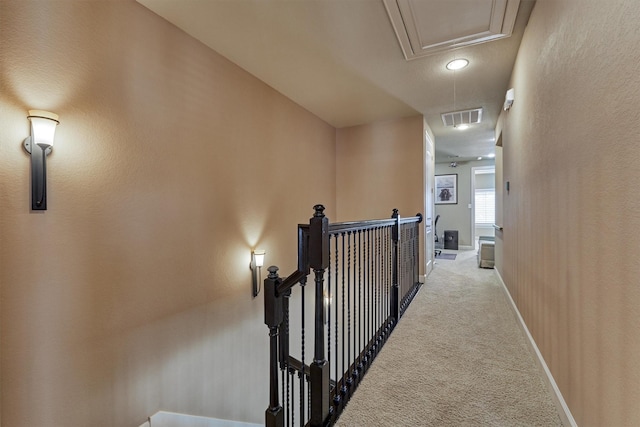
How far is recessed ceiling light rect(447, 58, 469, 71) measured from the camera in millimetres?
2819

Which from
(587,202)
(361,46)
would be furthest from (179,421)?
(361,46)

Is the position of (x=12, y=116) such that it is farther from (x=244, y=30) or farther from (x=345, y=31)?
(x=345, y=31)

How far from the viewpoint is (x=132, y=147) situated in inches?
81.9

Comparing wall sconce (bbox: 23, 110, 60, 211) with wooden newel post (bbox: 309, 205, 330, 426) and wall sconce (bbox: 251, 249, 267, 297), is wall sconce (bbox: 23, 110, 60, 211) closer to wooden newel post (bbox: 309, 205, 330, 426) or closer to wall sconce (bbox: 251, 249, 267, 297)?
wooden newel post (bbox: 309, 205, 330, 426)

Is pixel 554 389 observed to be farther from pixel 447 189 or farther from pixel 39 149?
pixel 447 189

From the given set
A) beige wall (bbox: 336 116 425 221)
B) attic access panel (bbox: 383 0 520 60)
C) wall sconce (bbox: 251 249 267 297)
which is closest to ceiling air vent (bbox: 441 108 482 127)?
beige wall (bbox: 336 116 425 221)

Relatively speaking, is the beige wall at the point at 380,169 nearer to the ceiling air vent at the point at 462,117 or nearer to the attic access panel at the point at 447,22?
the ceiling air vent at the point at 462,117

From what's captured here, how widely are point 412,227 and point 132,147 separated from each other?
304 centimetres

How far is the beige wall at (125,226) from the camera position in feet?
5.16

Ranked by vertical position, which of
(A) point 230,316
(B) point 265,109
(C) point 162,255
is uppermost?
(B) point 265,109

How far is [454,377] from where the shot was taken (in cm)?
188

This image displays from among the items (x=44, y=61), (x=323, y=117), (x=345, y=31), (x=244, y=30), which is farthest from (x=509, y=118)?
(x=44, y=61)

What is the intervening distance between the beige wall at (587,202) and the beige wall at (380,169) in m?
2.31

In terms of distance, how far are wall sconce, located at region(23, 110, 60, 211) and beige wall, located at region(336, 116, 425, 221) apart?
3891 mm
